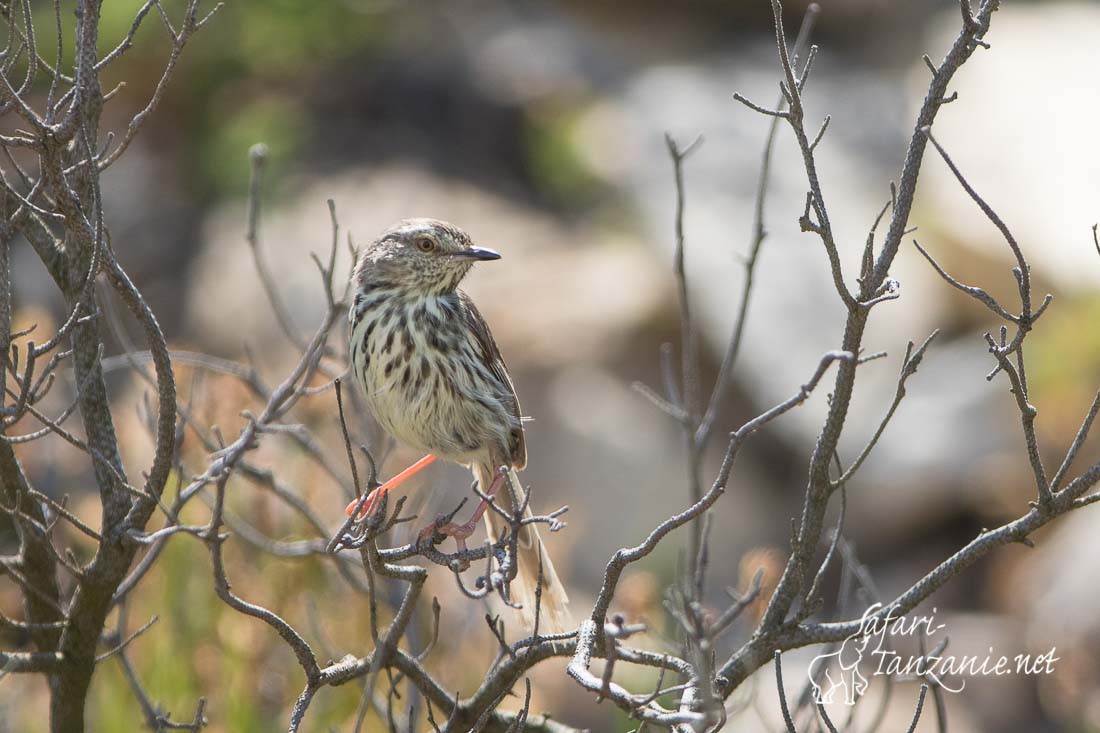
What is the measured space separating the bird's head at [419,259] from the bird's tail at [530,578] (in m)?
0.74

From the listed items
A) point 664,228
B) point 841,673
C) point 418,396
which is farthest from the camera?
point 664,228

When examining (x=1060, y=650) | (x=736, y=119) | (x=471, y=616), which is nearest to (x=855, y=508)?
(x=1060, y=650)

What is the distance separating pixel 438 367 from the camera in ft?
14.8

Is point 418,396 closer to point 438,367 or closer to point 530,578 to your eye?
point 438,367

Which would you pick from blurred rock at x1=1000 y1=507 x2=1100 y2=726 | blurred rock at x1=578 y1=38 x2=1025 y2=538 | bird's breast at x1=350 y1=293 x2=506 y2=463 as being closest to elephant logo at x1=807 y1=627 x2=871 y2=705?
blurred rock at x1=1000 y1=507 x2=1100 y2=726

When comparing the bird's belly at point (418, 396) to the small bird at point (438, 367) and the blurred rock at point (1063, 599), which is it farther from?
the blurred rock at point (1063, 599)

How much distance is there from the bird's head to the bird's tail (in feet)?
2.43

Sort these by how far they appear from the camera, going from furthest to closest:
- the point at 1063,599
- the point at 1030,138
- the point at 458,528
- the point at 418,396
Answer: the point at 1030,138
the point at 1063,599
the point at 418,396
the point at 458,528

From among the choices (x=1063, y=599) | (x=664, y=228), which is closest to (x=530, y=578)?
(x=1063, y=599)

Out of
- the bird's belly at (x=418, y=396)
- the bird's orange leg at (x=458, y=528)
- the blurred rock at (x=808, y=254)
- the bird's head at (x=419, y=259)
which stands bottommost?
the bird's orange leg at (x=458, y=528)

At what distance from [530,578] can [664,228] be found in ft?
26.4

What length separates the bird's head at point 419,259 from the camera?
15.6 feet

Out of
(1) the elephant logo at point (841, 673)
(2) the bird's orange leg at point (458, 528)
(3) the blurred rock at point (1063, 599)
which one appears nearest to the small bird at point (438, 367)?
(2) the bird's orange leg at point (458, 528)

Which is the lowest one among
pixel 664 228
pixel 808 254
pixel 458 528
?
pixel 458 528
